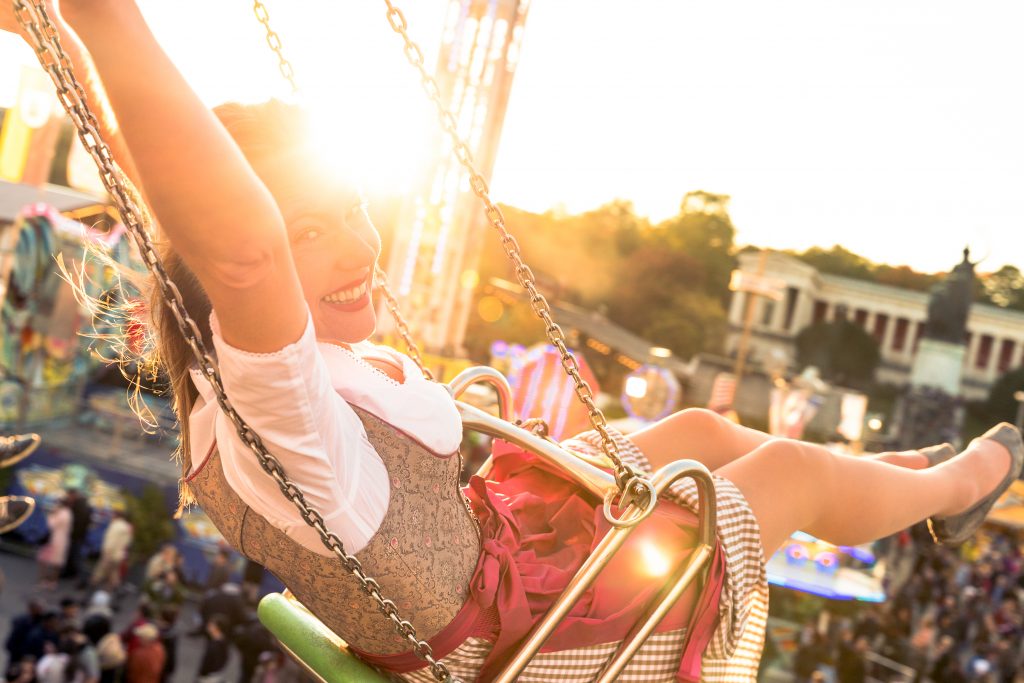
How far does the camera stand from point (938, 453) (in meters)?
2.25

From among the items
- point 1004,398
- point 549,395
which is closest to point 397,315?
point 549,395

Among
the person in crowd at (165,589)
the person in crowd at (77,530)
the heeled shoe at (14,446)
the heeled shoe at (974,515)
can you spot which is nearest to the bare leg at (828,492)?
the heeled shoe at (974,515)

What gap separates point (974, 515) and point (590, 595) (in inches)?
40.2

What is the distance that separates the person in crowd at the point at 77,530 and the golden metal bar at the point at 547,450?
726 cm

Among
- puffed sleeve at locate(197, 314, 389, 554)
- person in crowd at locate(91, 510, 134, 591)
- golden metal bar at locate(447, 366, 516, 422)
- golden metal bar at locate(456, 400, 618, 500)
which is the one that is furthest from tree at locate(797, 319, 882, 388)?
puffed sleeve at locate(197, 314, 389, 554)

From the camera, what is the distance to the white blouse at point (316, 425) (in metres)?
1.10

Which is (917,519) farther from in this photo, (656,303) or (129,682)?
(656,303)

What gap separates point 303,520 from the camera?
124 centimetres

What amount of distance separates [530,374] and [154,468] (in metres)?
3.88

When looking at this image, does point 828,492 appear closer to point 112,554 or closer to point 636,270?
point 112,554

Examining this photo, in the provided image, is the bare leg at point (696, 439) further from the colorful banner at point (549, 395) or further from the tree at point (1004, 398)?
the tree at point (1004, 398)

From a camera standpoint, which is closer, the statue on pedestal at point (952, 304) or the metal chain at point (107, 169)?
the metal chain at point (107, 169)

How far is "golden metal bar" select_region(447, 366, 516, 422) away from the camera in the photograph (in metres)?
1.95

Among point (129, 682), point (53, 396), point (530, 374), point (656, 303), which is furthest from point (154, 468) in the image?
point (656, 303)
